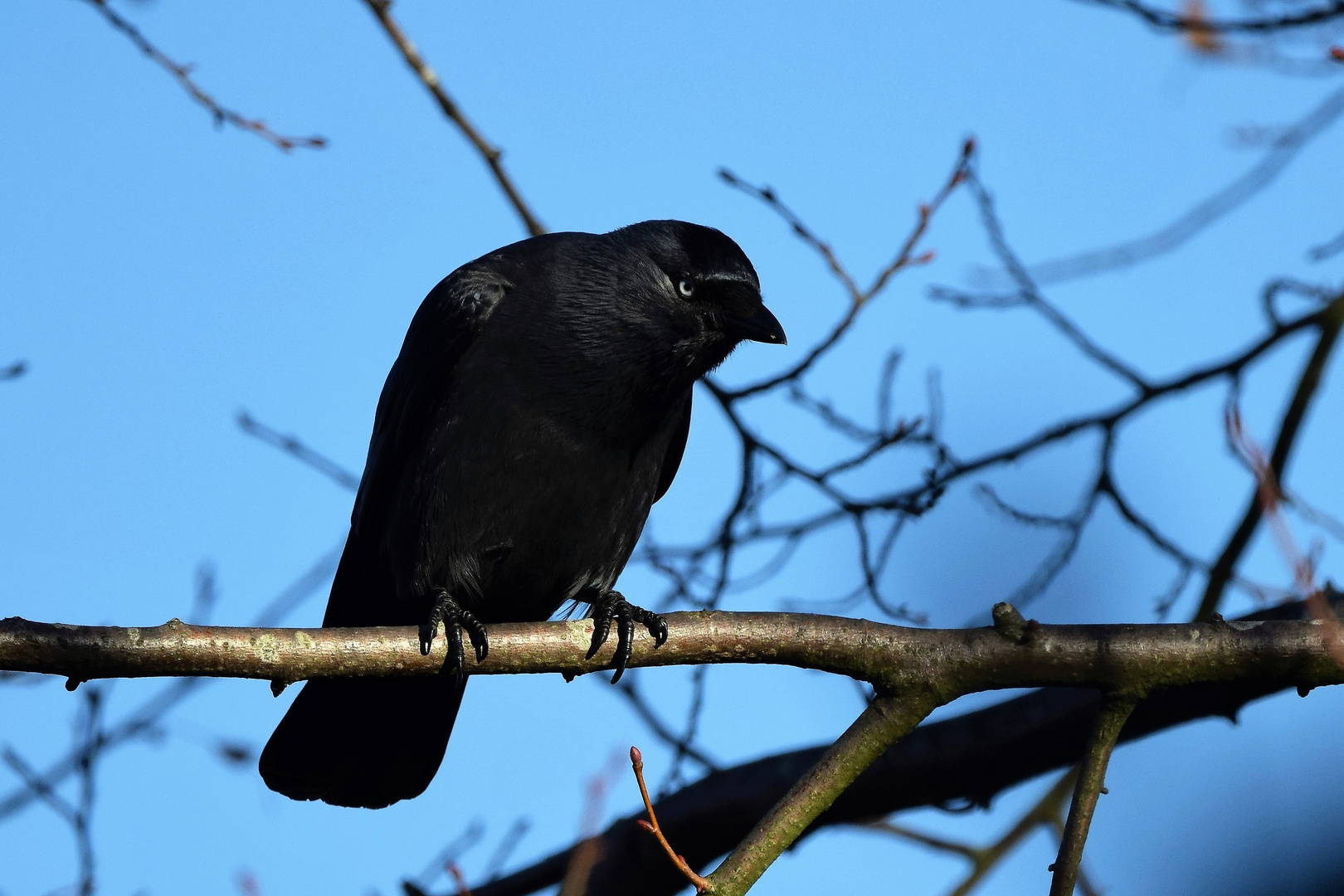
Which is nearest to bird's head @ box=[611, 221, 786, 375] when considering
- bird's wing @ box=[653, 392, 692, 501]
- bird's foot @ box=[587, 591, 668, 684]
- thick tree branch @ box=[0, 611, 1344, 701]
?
bird's wing @ box=[653, 392, 692, 501]

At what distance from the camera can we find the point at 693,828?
5.06 metres

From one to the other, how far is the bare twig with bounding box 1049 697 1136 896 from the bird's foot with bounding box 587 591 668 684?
3.77 ft

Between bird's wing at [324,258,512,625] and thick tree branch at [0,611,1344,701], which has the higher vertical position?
bird's wing at [324,258,512,625]

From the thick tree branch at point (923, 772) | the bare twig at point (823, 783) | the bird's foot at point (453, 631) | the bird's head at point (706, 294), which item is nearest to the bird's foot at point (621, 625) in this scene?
the bird's foot at point (453, 631)

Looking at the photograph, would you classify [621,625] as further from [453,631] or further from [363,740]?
[363,740]

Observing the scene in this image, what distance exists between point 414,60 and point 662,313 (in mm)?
1568

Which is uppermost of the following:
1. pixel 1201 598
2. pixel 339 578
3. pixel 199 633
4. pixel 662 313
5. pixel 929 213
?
pixel 929 213

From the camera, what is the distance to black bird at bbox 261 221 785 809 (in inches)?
184

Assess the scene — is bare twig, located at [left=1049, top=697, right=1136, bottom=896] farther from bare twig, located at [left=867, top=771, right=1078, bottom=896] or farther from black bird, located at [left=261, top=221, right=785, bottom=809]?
black bird, located at [left=261, top=221, right=785, bottom=809]

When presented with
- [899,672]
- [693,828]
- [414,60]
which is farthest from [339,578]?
[899,672]

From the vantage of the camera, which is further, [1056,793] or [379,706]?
[379,706]

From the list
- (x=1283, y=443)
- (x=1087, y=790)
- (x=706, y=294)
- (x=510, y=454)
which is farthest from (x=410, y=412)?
(x=1283, y=443)

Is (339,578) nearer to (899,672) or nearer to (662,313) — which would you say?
(662,313)

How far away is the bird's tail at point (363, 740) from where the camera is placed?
15.5 ft
